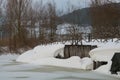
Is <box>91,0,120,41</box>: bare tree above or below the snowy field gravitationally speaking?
above

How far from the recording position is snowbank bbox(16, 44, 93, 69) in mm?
19016

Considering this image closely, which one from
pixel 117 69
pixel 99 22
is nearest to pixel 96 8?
pixel 99 22

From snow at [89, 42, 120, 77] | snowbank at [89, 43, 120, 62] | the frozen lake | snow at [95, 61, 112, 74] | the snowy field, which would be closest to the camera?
the frozen lake

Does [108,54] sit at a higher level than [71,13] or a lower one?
lower

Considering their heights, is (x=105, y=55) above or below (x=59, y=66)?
above

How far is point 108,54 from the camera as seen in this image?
55.0 ft

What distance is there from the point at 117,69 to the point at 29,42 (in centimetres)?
2459

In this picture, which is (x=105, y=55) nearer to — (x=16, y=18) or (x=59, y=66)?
(x=59, y=66)

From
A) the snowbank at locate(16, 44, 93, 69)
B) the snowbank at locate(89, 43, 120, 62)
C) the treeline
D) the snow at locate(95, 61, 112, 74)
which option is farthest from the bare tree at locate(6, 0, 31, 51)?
the snow at locate(95, 61, 112, 74)

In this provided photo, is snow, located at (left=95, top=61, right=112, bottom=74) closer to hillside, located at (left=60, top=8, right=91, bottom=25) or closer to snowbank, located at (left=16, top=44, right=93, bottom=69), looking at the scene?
snowbank, located at (left=16, top=44, right=93, bottom=69)

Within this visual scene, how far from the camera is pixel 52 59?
21.8m

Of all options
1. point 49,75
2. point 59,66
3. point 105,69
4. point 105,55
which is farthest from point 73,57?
point 49,75

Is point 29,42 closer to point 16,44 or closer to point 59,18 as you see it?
point 16,44

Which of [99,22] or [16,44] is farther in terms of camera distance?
[99,22]
